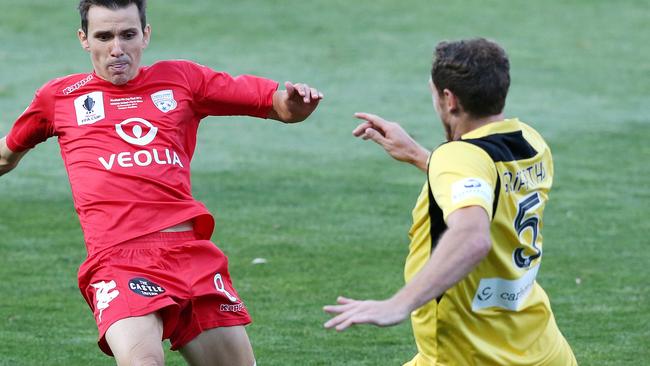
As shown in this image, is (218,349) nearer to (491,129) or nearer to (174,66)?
(174,66)

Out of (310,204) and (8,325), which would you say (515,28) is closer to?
(310,204)

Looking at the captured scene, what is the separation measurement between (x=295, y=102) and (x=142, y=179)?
0.83m

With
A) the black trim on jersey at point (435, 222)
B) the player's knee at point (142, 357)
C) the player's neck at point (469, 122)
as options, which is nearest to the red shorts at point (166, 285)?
the player's knee at point (142, 357)

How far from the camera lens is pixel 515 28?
22719mm

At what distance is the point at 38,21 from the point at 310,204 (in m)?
12.0

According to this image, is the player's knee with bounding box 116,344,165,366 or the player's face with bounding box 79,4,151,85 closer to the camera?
the player's knee with bounding box 116,344,165,366

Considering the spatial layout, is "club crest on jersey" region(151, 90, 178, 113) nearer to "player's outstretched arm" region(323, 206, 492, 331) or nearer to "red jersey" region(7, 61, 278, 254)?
"red jersey" region(7, 61, 278, 254)

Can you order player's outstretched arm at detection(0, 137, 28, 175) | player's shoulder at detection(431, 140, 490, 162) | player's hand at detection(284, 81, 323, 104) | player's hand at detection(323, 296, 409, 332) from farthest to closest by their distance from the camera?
player's outstretched arm at detection(0, 137, 28, 175) < player's hand at detection(284, 81, 323, 104) < player's shoulder at detection(431, 140, 490, 162) < player's hand at detection(323, 296, 409, 332)

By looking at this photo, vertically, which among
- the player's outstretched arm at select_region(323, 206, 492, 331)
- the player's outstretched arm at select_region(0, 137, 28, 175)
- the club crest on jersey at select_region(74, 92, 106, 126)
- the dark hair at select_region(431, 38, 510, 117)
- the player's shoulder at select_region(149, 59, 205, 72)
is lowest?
the player's outstretched arm at select_region(0, 137, 28, 175)

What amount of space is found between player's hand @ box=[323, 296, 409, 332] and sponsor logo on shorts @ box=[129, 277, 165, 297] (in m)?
1.60

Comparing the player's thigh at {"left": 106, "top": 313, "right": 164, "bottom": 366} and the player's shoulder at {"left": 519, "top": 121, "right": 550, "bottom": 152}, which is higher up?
the player's shoulder at {"left": 519, "top": 121, "right": 550, "bottom": 152}

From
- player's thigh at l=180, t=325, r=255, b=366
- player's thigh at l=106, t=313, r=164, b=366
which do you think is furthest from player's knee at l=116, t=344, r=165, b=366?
player's thigh at l=180, t=325, r=255, b=366

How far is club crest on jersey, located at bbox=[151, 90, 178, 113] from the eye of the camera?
5968 mm

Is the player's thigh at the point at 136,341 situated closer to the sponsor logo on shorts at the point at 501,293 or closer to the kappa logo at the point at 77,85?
the kappa logo at the point at 77,85
